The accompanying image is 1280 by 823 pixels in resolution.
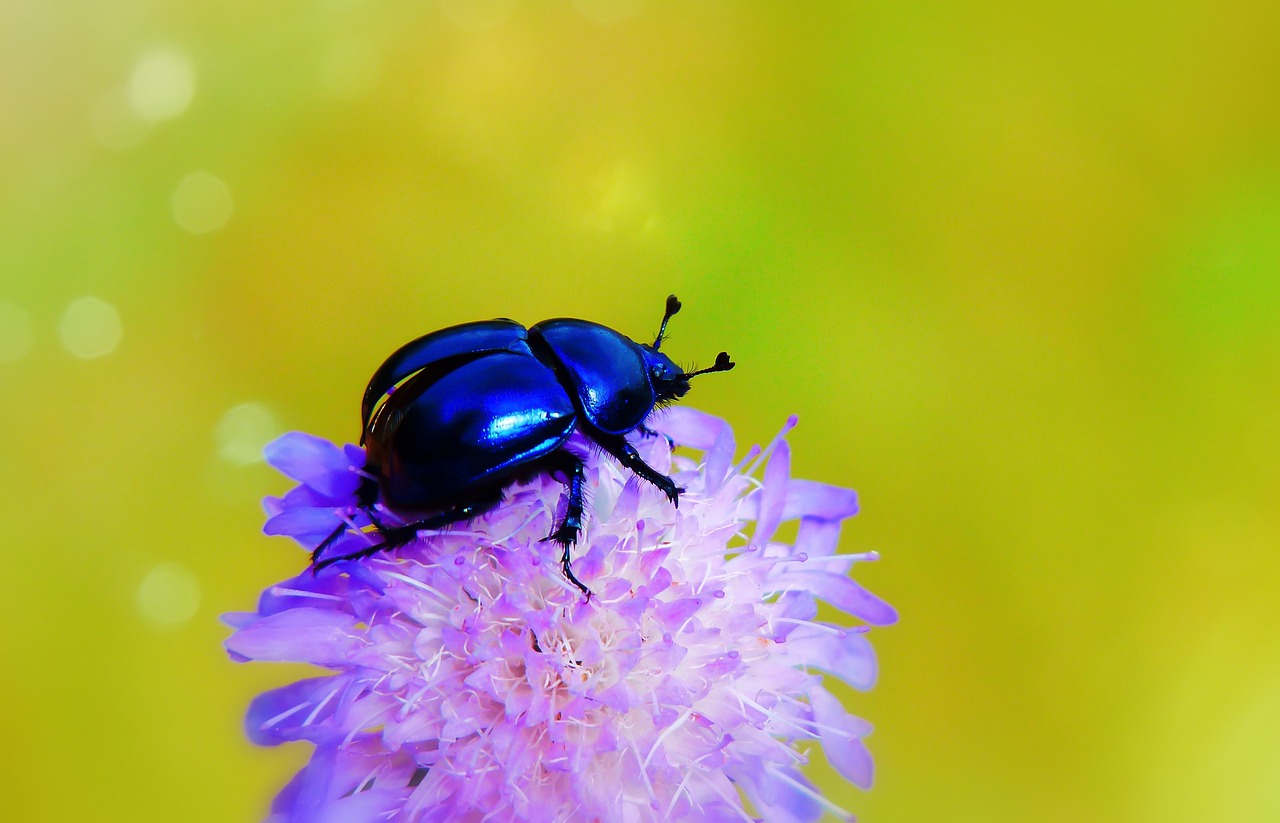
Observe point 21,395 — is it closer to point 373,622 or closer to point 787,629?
point 373,622

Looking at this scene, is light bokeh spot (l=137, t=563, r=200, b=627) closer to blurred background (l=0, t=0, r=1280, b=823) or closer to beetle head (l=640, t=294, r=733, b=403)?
blurred background (l=0, t=0, r=1280, b=823)

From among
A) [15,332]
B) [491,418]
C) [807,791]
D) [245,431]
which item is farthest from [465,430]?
[15,332]

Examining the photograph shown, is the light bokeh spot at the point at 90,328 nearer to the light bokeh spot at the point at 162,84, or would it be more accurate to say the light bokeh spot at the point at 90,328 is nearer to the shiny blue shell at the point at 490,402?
the light bokeh spot at the point at 162,84

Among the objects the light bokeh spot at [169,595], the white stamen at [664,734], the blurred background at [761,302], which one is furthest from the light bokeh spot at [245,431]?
the white stamen at [664,734]

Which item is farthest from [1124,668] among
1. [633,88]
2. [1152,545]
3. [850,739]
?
[633,88]

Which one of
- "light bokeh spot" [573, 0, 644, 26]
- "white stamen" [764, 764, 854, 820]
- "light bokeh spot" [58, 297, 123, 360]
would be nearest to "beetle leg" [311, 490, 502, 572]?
"white stamen" [764, 764, 854, 820]

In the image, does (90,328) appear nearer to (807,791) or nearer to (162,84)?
(162,84)
